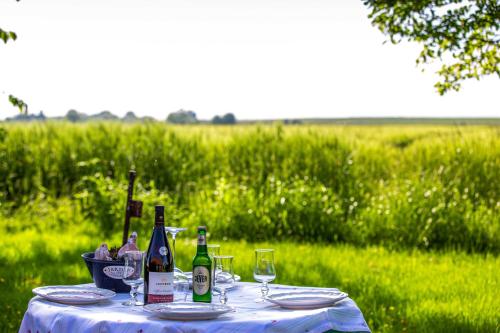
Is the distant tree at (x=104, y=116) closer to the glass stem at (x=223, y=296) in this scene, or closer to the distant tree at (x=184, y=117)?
the distant tree at (x=184, y=117)

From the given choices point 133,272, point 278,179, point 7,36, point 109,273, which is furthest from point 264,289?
point 278,179

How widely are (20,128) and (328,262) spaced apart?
8.19 meters

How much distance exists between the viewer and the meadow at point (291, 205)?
798 cm

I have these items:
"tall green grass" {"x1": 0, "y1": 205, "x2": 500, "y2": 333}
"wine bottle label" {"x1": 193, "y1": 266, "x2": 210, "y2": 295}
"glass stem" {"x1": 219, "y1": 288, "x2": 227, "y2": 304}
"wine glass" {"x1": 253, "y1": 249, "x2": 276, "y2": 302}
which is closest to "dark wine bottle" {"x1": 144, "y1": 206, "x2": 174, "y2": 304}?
"wine bottle label" {"x1": 193, "y1": 266, "x2": 210, "y2": 295}

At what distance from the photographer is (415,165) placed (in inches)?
499

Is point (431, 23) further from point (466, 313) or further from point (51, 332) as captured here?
point (51, 332)

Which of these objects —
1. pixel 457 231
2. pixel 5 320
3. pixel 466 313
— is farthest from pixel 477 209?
pixel 5 320

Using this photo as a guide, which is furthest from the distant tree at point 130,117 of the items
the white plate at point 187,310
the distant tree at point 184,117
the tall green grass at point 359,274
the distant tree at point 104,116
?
the white plate at point 187,310

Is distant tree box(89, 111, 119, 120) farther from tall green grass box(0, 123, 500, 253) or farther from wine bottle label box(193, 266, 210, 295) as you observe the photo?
wine bottle label box(193, 266, 210, 295)

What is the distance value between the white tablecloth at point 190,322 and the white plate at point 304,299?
0.03 metres

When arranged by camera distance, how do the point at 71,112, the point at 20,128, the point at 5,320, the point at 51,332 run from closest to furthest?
1. the point at 51,332
2. the point at 5,320
3. the point at 20,128
4. the point at 71,112

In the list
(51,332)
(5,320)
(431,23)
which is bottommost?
(5,320)

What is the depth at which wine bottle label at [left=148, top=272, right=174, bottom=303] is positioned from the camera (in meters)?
3.33

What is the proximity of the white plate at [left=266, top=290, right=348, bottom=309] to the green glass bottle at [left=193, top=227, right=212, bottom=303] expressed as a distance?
10.4 inches
